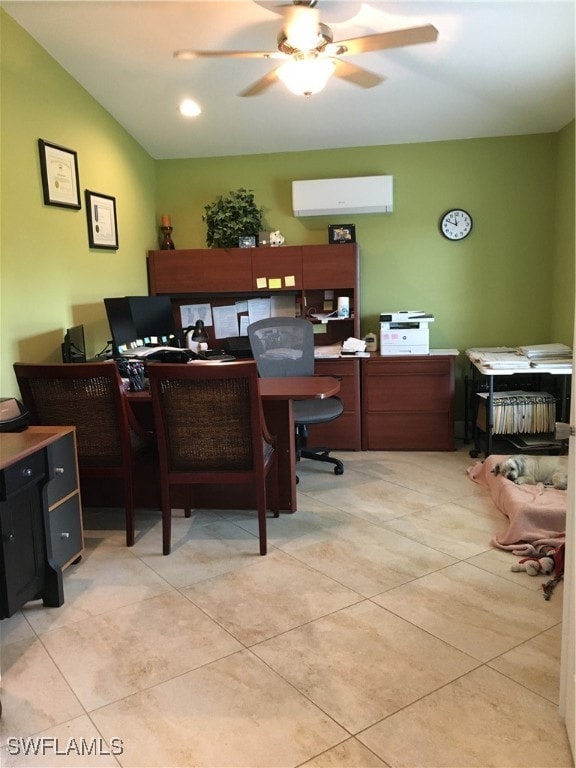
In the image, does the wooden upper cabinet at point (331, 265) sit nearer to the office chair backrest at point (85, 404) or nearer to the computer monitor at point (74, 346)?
the computer monitor at point (74, 346)

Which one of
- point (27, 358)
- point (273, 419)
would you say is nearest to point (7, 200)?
point (27, 358)

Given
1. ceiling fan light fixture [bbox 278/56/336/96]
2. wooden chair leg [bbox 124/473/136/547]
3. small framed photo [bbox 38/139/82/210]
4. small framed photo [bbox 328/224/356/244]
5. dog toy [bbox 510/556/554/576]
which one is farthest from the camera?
small framed photo [bbox 328/224/356/244]

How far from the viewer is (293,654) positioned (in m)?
2.12

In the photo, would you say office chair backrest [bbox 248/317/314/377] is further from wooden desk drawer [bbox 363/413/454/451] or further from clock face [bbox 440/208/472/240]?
clock face [bbox 440/208/472/240]

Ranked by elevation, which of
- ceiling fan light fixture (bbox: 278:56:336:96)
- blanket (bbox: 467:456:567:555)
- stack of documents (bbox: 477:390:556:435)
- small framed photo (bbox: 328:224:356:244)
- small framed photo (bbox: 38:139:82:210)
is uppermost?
ceiling fan light fixture (bbox: 278:56:336:96)

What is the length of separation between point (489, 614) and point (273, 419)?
1497 millimetres

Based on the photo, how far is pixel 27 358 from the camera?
3.25m

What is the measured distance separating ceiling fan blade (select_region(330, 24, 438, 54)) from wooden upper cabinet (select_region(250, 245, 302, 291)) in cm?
199

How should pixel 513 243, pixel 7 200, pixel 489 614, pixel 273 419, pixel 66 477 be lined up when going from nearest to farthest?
pixel 489 614 → pixel 66 477 → pixel 7 200 → pixel 273 419 → pixel 513 243

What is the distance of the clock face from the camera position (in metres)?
4.75

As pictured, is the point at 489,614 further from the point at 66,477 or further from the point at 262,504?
the point at 66,477

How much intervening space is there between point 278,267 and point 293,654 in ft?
10.4

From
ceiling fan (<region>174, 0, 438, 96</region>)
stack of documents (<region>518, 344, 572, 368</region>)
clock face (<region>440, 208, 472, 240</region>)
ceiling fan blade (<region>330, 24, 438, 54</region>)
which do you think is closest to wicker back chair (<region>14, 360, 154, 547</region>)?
ceiling fan (<region>174, 0, 438, 96</region>)

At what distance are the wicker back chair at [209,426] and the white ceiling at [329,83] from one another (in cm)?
175
